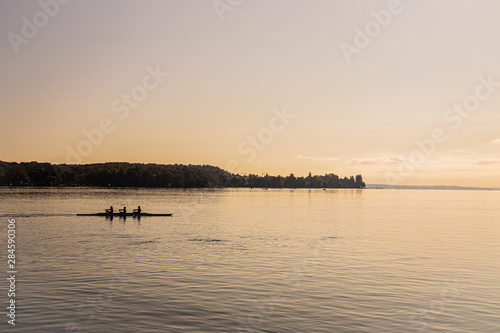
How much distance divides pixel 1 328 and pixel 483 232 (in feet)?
239

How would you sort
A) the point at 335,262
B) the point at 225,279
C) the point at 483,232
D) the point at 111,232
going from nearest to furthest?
the point at 225,279 < the point at 335,262 < the point at 111,232 < the point at 483,232

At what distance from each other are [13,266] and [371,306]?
28654 mm

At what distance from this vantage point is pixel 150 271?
3638 cm

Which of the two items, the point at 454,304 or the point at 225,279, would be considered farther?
the point at 225,279

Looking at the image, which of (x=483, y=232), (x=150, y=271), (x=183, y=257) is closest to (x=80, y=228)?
(x=183, y=257)

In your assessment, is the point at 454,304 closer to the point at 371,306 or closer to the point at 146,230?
the point at 371,306

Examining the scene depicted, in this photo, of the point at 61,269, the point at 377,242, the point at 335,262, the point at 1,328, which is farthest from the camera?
the point at 377,242

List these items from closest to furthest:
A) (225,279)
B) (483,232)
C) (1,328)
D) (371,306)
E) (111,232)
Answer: (1,328) → (371,306) → (225,279) → (111,232) → (483,232)

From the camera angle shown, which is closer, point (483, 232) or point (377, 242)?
point (377, 242)

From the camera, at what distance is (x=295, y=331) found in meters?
22.3

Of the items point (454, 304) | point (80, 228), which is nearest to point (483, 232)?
point (454, 304)

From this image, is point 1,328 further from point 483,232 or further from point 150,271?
point 483,232

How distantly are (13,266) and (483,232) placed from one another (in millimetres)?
69027

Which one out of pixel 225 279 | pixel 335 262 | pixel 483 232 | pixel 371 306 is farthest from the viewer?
pixel 483 232
